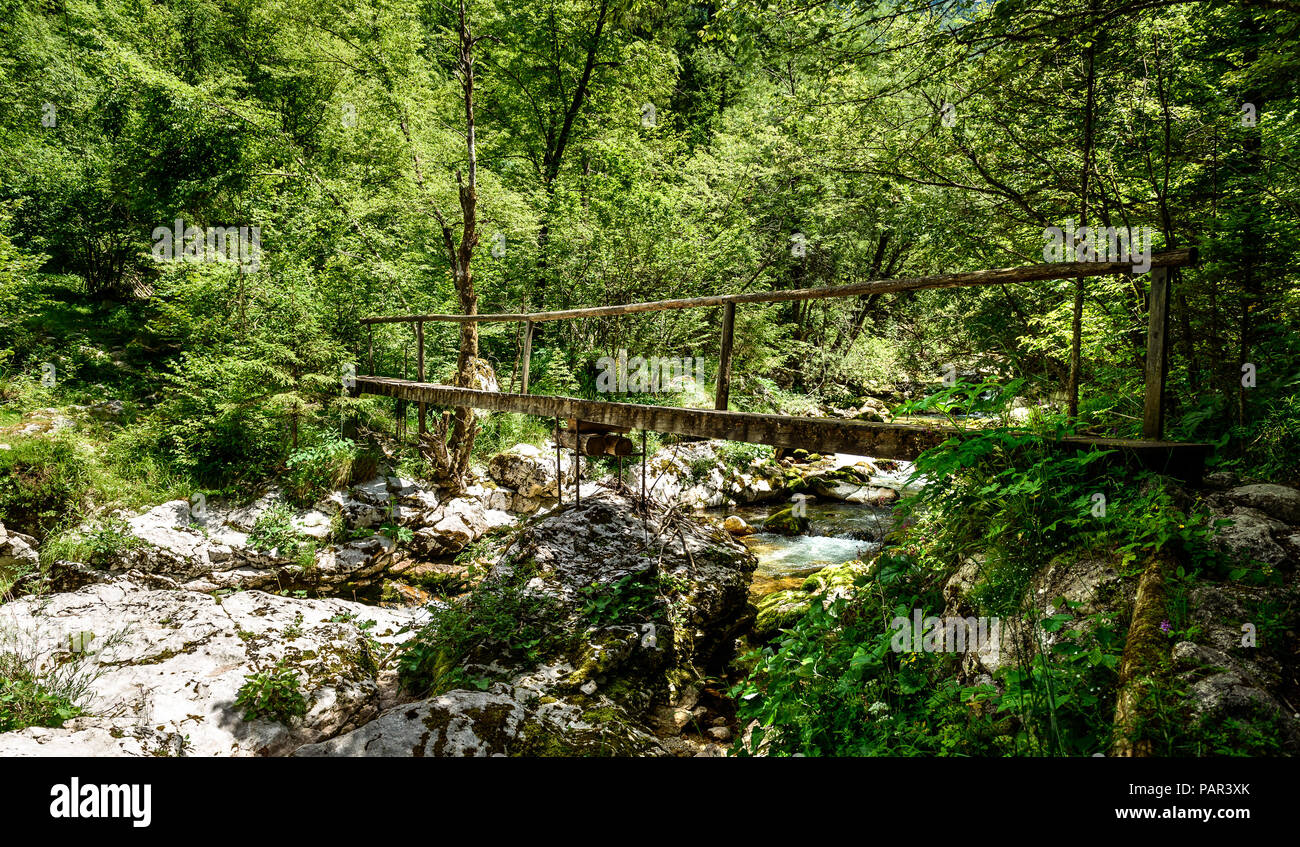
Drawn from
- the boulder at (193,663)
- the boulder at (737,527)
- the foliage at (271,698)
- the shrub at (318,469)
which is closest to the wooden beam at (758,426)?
the boulder at (193,663)

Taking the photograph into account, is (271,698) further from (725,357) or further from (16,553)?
(16,553)

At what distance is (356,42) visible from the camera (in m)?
15.4

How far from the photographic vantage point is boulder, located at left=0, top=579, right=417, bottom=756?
3718 mm

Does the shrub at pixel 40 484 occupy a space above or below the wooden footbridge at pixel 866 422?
below

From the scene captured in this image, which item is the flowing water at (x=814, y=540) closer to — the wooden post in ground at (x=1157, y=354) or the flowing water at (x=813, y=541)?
the flowing water at (x=813, y=541)

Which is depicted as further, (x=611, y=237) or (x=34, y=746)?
(x=611, y=237)

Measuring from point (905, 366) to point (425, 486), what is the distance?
16.9 meters

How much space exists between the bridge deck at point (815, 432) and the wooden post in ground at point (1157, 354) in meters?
0.17

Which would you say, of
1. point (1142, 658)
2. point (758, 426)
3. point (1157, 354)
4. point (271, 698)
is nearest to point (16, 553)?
point (271, 698)

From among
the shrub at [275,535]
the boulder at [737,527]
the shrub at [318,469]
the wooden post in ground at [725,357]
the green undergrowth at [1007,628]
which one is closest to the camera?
the green undergrowth at [1007,628]

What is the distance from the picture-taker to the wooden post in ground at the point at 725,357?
4717mm
